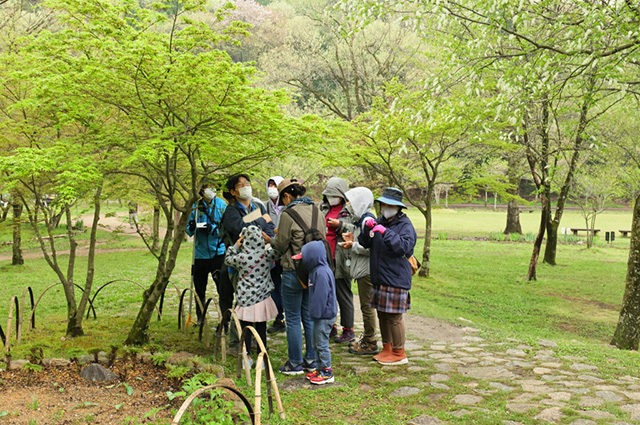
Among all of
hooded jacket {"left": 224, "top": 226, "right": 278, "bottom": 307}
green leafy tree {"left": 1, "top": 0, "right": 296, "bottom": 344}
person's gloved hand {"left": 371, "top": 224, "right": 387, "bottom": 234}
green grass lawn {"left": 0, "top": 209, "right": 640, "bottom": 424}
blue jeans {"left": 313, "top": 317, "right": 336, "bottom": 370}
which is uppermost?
green leafy tree {"left": 1, "top": 0, "right": 296, "bottom": 344}

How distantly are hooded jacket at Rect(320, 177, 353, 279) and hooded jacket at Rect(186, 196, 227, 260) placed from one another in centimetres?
144

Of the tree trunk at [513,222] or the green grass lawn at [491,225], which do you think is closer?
the tree trunk at [513,222]

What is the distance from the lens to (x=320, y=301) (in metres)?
4.54

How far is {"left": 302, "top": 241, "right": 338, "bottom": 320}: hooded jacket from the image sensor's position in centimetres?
455

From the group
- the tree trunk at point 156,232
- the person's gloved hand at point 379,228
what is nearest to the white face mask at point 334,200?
the person's gloved hand at point 379,228

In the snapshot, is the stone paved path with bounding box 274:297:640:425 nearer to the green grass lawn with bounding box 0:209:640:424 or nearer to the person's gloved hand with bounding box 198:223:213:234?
the green grass lawn with bounding box 0:209:640:424

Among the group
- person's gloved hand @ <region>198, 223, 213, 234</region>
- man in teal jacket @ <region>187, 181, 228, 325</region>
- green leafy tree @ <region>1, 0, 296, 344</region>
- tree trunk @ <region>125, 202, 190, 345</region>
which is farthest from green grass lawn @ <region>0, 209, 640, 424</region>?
green leafy tree @ <region>1, 0, 296, 344</region>

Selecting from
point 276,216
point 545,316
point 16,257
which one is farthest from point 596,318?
point 16,257

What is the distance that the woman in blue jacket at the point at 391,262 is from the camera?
5039mm

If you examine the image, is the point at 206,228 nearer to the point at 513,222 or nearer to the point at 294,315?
the point at 294,315

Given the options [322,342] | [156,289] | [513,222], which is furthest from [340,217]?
[513,222]

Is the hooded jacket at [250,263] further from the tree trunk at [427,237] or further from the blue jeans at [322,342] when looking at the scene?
the tree trunk at [427,237]

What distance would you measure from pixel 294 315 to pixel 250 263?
0.69 metres

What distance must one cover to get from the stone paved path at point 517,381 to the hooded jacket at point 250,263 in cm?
91
